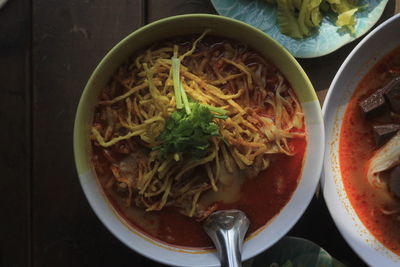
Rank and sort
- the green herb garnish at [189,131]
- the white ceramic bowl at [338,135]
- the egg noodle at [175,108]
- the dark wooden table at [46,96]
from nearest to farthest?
1. the green herb garnish at [189,131]
2. the egg noodle at [175,108]
3. the white ceramic bowl at [338,135]
4. the dark wooden table at [46,96]

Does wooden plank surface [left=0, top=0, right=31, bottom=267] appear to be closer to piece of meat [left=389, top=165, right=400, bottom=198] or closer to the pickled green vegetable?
the pickled green vegetable

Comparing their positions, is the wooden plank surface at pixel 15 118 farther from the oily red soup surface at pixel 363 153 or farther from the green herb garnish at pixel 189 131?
the oily red soup surface at pixel 363 153

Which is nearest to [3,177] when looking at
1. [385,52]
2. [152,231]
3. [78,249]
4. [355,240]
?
[78,249]

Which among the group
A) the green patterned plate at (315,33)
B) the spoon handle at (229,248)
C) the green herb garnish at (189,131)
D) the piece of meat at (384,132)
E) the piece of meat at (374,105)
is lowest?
the spoon handle at (229,248)

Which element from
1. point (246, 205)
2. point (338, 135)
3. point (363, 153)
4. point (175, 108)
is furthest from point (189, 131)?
point (363, 153)

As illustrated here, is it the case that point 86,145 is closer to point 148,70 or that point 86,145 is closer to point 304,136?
point 148,70

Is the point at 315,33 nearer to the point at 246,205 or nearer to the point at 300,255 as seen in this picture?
Answer: the point at 246,205

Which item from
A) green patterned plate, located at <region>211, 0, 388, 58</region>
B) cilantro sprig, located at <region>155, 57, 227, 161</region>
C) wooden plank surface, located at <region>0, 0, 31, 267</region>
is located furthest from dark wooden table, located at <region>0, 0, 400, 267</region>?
cilantro sprig, located at <region>155, 57, 227, 161</region>

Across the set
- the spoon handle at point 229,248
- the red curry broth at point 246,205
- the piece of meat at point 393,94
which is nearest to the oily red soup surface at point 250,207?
the red curry broth at point 246,205
